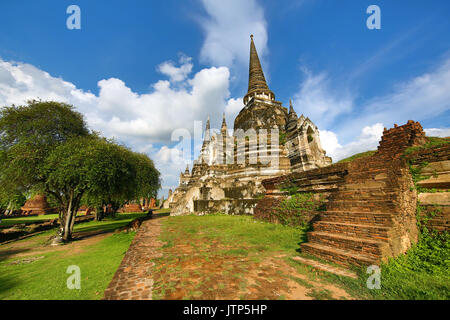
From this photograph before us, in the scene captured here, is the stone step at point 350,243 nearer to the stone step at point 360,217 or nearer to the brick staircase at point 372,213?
the brick staircase at point 372,213

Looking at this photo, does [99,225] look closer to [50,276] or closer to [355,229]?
[50,276]

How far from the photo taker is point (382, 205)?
4.50m

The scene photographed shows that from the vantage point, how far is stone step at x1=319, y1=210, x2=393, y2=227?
13.7 ft

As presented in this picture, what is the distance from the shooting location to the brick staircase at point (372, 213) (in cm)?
388

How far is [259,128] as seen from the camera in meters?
19.8

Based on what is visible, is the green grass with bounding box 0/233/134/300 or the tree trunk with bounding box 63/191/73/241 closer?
the green grass with bounding box 0/233/134/300

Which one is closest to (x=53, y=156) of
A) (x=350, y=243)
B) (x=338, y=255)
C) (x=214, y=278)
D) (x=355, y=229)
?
(x=214, y=278)

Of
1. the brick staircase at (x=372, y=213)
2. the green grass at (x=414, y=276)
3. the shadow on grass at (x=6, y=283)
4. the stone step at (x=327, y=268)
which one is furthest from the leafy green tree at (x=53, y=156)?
the green grass at (x=414, y=276)

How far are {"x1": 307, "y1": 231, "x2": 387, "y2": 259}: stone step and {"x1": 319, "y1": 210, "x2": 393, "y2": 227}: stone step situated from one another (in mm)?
547

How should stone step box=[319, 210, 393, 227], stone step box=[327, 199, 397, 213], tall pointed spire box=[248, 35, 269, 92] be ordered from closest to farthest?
Result: stone step box=[319, 210, 393, 227] < stone step box=[327, 199, 397, 213] < tall pointed spire box=[248, 35, 269, 92]

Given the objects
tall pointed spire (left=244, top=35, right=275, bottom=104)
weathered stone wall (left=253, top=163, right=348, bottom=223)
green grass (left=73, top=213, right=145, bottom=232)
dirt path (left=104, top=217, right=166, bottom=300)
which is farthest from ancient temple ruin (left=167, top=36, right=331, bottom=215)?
dirt path (left=104, top=217, right=166, bottom=300)

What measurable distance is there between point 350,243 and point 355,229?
1.50 feet

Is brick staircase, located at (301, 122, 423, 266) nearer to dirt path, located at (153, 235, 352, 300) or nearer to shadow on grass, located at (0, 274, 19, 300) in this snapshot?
dirt path, located at (153, 235, 352, 300)
